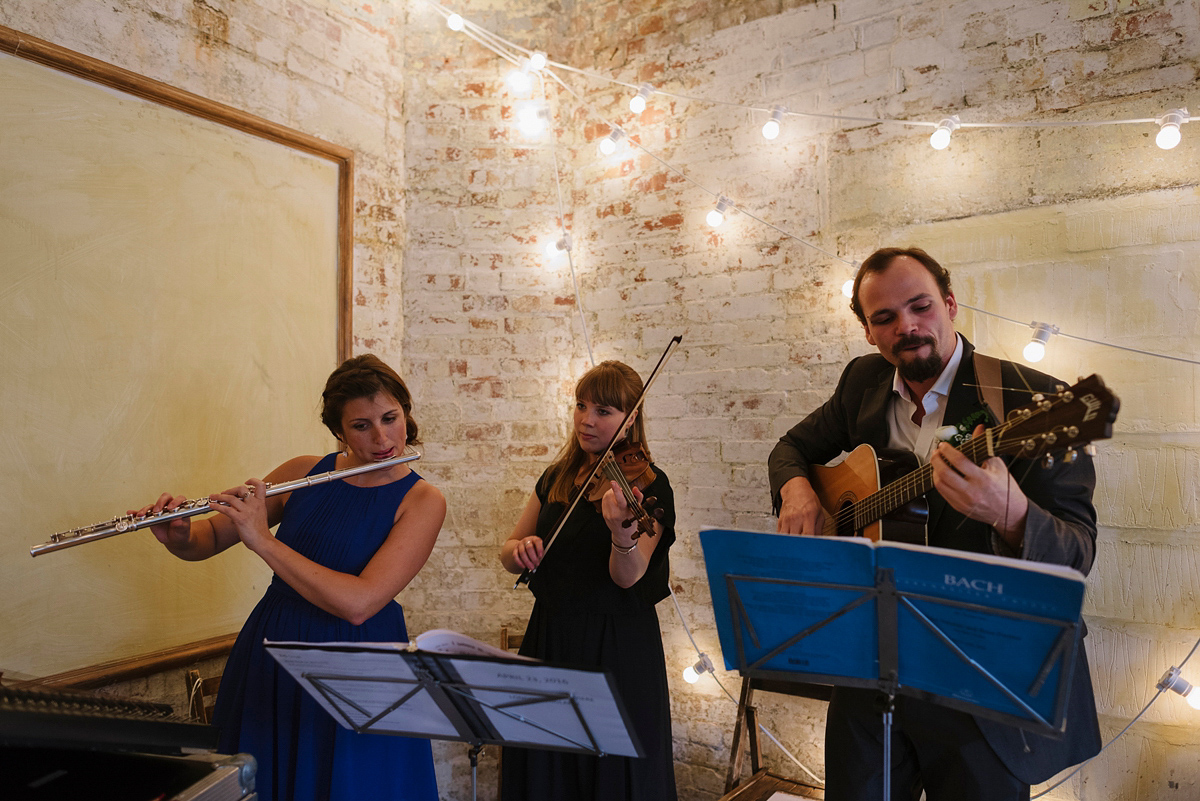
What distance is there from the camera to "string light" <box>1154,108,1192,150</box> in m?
1.99

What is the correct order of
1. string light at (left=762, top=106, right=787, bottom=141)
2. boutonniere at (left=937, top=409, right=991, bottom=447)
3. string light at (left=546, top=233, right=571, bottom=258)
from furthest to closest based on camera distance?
string light at (left=546, top=233, right=571, bottom=258) → string light at (left=762, top=106, right=787, bottom=141) → boutonniere at (left=937, top=409, right=991, bottom=447)

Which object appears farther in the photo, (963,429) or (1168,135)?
(1168,135)

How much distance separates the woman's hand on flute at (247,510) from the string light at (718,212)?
1.75m

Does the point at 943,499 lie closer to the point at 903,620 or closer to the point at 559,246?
the point at 903,620

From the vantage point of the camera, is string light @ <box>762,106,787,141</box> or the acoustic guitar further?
string light @ <box>762,106,787,141</box>

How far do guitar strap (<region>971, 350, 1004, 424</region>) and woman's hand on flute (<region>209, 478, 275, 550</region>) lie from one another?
1.64 metres

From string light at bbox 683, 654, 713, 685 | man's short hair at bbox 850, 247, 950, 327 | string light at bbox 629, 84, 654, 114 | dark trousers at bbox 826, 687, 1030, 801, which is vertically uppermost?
string light at bbox 629, 84, 654, 114

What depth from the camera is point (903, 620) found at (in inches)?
54.8

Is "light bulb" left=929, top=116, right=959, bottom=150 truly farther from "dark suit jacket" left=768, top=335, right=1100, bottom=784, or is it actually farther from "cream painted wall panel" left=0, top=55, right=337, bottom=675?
"cream painted wall panel" left=0, top=55, right=337, bottom=675

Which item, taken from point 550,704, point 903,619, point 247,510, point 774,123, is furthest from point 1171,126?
point 247,510

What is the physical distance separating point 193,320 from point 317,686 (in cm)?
144

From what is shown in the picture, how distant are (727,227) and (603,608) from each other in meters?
1.44

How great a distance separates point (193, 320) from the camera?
247 cm

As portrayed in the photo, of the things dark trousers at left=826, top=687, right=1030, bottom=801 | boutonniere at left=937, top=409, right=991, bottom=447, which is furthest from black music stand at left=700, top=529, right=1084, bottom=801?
boutonniere at left=937, top=409, right=991, bottom=447
